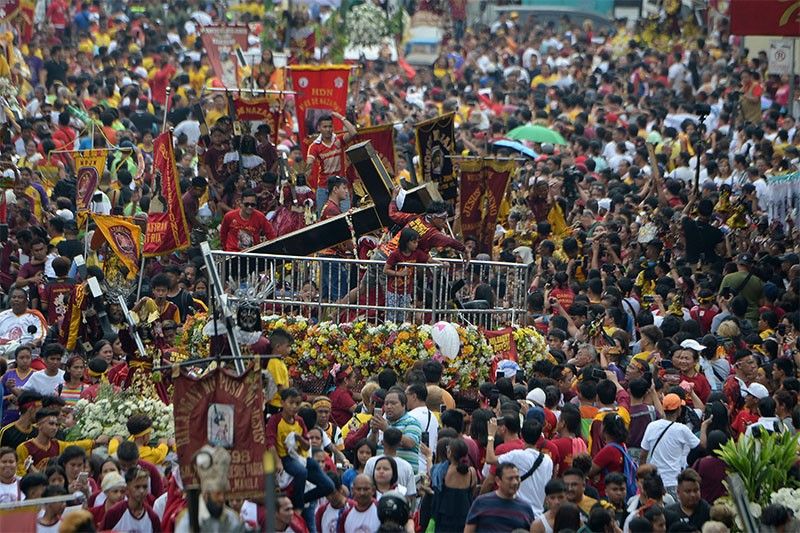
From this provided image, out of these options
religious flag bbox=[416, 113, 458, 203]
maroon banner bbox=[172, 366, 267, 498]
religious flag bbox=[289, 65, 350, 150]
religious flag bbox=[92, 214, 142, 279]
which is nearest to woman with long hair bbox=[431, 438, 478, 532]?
maroon banner bbox=[172, 366, 267, 498]

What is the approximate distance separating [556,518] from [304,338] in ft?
18.5

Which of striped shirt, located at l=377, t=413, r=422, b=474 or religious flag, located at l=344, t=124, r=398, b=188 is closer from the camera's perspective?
striped shirt, located at l=377, t=413, r=422, b=474

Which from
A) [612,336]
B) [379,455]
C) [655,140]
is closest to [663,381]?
[612,336]

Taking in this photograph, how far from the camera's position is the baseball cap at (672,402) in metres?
14.5

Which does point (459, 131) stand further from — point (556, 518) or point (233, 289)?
point (556, 518)

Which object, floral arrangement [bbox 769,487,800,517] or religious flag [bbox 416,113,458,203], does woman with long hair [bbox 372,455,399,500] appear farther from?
religious flag [bbox 416,113,458,203]

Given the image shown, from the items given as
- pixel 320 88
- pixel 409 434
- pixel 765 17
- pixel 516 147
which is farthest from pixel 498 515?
pixel 516 147

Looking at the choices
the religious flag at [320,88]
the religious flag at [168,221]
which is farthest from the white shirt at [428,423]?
the religious flag at [320,88]

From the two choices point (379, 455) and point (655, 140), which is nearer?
point (379, 455)

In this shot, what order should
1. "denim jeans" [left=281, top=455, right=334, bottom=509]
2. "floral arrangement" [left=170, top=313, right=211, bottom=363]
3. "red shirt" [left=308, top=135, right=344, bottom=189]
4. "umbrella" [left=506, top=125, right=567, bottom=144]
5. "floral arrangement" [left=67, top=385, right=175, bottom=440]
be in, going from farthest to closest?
1. "umbrella" [left=506, top=125, right=567, bottom=144]
2. "red shirt" [left=308, top=135, right=344, bottom=189]
3. "floral arrangement" [left=170, top=313, right=211, bottom=363]
4. "floral arrangement" [left=67, top=385, right=175, bottom=440]
5. "denim jeans" [left=281, top=455, right=334, bottom=509]

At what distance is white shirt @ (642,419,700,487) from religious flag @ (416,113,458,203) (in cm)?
690

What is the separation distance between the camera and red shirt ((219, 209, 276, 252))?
18.3 metres

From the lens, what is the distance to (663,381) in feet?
51.5

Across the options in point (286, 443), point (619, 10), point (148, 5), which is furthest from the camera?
point (619, 10)
